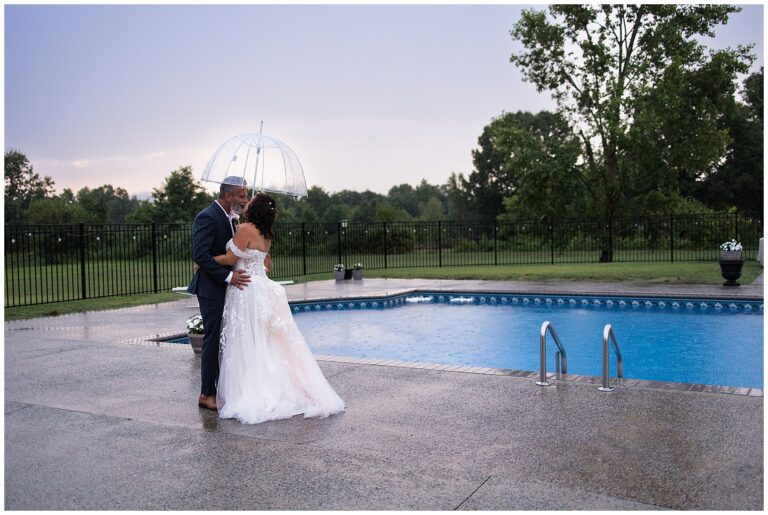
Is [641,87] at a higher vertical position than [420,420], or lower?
higher

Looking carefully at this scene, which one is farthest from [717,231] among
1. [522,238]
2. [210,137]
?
[210,137]

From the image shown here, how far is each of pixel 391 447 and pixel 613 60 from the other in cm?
2508

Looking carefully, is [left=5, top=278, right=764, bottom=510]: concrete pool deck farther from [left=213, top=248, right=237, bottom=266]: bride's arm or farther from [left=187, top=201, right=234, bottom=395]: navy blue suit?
[left=213, top=248, right=237, bottom=266]: bride's arm

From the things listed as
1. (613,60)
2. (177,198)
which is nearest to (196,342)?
(613,60)

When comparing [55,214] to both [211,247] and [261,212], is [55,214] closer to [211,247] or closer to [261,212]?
[211,247]

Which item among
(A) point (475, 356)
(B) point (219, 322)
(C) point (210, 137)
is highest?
(C) point (210, 137)

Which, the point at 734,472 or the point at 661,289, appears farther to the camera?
the point at 661,289

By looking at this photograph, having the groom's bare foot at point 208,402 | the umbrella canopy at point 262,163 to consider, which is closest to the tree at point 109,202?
the umbrella canopy at point 262,163

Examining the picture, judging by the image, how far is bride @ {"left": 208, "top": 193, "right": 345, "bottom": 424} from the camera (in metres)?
5.45

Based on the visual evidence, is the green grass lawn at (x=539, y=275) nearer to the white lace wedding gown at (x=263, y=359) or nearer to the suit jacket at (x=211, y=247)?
the suit jacket at (x=211, y=247)

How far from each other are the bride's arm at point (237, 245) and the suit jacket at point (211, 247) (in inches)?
1.7

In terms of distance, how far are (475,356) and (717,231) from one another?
22845 millimetres

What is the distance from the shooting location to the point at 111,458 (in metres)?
4.48

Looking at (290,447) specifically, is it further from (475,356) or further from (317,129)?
(317,129)
